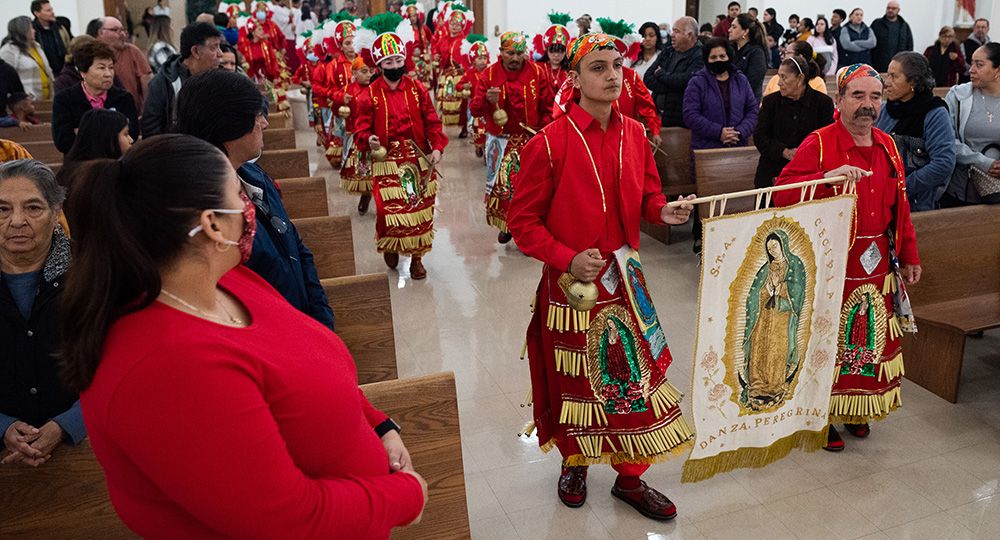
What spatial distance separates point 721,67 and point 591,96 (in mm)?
3242

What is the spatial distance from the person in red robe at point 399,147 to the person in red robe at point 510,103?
61 centimetres

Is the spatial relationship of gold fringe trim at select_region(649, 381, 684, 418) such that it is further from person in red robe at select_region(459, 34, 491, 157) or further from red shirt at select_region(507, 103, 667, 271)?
person in red robe at select_region(459, 34, 491, 157)

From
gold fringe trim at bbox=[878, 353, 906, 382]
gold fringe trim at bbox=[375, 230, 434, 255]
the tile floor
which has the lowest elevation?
the tile floor

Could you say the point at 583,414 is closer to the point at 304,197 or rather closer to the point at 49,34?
the point at 304,197

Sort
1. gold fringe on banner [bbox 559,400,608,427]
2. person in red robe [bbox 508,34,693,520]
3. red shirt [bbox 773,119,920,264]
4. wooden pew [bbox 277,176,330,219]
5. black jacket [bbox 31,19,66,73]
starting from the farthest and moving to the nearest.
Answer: black jacket [bbox 31,19,66,73], wooden pew [bbox 277,176,330,219], red shirt [bbox 773,119,920,264], gold fringe on banner [bbox 559,400,608,427], person in red robe [bbox 508,34,693,520]

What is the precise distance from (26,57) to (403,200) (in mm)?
4290

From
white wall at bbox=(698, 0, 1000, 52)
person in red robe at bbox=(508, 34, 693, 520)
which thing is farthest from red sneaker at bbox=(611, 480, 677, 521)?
white wall at bbox=(698, 0, 1000, 52)

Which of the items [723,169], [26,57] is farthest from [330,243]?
[26,57]

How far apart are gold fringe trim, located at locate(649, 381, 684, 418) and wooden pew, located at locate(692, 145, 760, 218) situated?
244cm

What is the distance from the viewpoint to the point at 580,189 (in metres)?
2.60

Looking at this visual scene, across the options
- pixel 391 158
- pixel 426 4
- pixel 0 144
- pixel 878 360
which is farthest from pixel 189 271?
pixel 426 4

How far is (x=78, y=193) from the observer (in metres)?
1.12

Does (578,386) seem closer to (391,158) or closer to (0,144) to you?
(0,144)

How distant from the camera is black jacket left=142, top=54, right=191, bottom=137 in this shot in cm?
417
